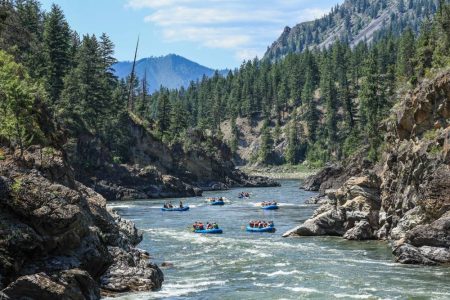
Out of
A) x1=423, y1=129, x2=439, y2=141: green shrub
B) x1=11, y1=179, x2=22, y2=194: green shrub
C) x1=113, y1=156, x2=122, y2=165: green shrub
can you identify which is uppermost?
x1=113, y1=156, x2=122, y2=165: green shrub

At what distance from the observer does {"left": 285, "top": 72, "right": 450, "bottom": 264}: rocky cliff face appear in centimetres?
4019

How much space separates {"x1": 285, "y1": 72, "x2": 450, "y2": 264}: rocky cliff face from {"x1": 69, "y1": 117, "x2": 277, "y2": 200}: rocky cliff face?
4839 cm

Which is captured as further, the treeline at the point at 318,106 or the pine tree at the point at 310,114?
the pine tree at the point at 310,114

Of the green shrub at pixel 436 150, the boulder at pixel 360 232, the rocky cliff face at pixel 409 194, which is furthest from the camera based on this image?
the boulder at pixel 360 232

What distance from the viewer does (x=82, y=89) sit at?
331 ft

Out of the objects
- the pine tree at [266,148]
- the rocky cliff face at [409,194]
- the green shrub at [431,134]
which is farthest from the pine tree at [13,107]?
the pine tree at [266,148]

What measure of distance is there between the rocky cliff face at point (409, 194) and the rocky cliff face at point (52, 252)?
18627 mm

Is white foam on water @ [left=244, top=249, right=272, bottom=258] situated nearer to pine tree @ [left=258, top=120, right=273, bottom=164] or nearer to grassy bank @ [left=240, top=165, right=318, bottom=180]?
grassy bank @ [left=240, top=165, right=318, bottom=180]

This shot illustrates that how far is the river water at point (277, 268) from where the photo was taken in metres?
32.0

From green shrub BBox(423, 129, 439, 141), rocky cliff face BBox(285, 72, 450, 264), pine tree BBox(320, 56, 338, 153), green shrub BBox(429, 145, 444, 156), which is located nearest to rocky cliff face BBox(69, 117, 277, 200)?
pine tree BBox(320, 56, 338, 153)

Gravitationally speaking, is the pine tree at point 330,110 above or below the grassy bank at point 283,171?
above

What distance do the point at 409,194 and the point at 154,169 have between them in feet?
209

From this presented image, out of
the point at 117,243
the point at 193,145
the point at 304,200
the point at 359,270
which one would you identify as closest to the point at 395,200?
the point at 359,270

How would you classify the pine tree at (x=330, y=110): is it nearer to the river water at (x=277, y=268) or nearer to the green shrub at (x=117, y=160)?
the green shrub at (x=117, y=160)
